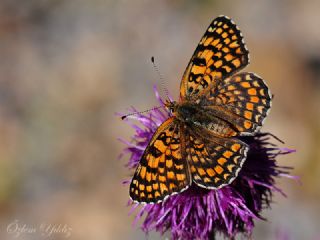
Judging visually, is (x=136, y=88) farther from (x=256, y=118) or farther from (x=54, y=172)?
(x=256, y=118)

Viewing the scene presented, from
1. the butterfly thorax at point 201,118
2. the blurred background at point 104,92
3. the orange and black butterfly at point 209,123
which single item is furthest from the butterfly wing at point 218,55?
the blurred background at point 104,92

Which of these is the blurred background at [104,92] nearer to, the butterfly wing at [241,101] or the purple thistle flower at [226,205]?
the purple thistle flower at [226,205]

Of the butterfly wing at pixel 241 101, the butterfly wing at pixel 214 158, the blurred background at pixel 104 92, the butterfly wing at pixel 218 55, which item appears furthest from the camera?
the blurred background at pixel 104 92

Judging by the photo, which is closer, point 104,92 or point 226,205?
point 226,205

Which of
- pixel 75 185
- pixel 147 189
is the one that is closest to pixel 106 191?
pixel 75 185

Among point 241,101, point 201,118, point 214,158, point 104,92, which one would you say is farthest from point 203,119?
point 104,92

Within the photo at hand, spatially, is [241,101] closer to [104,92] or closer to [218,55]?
[218,55]

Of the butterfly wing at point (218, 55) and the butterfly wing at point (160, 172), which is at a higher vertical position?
the butterfly wing at point (218, 55)
